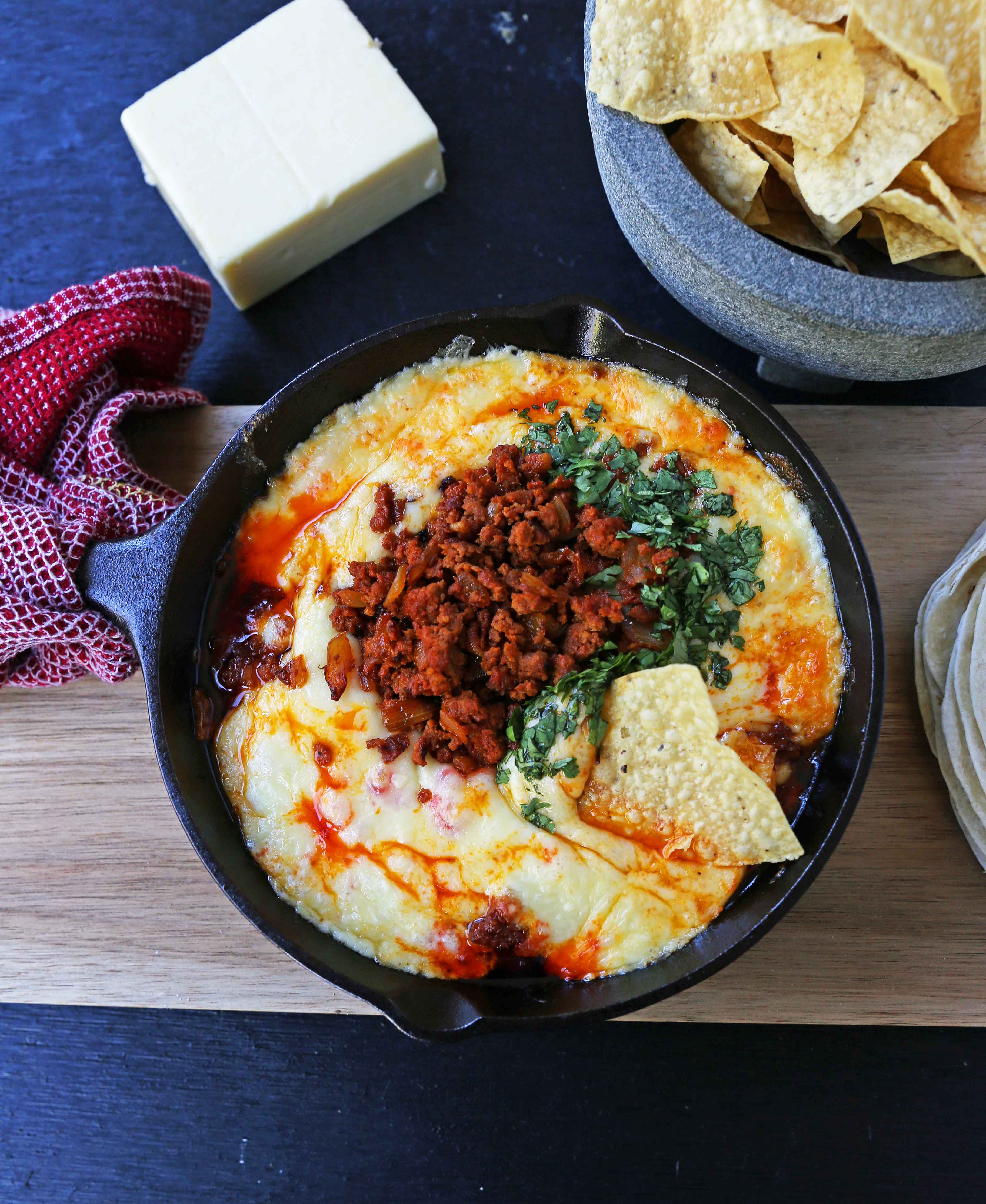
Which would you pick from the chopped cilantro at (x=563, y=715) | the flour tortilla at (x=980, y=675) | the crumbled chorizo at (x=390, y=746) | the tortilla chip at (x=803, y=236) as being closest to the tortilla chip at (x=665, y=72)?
the tortilla chip at (x=803, y=236)

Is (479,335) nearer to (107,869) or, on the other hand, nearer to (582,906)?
(582,906)

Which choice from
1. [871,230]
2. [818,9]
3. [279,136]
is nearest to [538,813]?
[871,230]

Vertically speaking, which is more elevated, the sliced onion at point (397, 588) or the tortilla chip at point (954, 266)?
the tortilla chip at point (954, 266)

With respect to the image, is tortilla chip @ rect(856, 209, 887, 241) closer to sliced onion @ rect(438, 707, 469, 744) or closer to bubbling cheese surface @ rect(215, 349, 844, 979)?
bubbling cheese surface @ rect(215, 349, 844, 979)

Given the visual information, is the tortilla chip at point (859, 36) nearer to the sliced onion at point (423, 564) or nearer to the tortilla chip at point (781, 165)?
the tortilla chip at point (781, 165)

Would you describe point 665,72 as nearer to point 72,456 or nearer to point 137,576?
point 137,576

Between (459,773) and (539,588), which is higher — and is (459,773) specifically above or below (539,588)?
below

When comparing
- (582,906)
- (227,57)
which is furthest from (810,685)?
(227,57)
